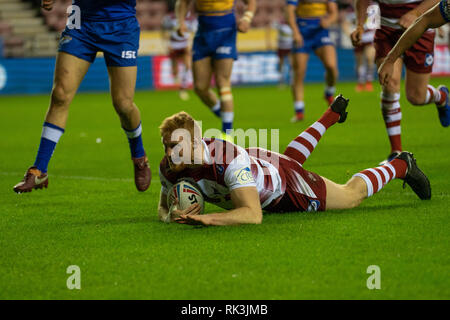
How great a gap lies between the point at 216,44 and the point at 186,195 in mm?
4750

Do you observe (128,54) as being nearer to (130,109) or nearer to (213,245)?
(130,109)

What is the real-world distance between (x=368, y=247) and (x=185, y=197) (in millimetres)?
1241

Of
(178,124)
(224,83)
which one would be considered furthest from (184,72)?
(178,124)

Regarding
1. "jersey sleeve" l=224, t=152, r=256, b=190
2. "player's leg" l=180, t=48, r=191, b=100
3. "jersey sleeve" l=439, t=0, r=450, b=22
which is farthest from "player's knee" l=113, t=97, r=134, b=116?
"player's leg" l=180, t=48, r=191, b=100

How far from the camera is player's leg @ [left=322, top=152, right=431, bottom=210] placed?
5.50 m

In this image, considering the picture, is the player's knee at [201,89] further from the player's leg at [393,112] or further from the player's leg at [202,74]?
the player's leg at [393,112]

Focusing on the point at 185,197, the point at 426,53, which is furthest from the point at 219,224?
the point at 426,53

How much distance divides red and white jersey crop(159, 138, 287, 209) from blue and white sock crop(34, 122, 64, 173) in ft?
3.60

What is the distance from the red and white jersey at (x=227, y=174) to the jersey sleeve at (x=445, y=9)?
1539 mm

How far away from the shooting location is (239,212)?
191 inches

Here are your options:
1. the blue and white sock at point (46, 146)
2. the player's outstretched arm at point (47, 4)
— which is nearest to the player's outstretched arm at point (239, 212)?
the blue and white sock at point (46, 146)

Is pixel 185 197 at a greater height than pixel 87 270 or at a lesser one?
greater

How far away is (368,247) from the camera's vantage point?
4.41 metres
